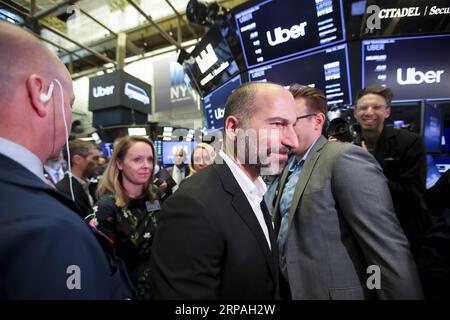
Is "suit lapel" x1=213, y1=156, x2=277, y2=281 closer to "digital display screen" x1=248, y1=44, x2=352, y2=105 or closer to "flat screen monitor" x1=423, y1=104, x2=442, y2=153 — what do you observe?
"digital display screen" x1=248, y1=44, x2=352, y2=105

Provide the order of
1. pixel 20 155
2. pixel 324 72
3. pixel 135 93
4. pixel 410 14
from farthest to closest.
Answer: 1. pixel 135 93
2. pixel 324 72
3. pixel 410 14
4. pixel 20 155

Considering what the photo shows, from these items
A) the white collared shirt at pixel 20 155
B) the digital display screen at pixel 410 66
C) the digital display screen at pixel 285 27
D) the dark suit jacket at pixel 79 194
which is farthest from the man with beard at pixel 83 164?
the digital display screen at pixel 410 66

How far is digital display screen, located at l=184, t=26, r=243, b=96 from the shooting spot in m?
3.47

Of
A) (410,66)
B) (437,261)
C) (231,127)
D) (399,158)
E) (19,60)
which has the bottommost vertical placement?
(437,261)

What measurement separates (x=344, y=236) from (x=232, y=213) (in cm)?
68

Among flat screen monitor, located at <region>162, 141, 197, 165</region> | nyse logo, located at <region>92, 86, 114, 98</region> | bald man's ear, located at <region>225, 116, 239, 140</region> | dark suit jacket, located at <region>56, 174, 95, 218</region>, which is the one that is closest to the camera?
bald man's ear, located at <region>225, 116, 239, 140</region>

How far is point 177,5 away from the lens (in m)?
6.84

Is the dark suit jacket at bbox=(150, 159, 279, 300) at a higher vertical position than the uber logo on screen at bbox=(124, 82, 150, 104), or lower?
lower

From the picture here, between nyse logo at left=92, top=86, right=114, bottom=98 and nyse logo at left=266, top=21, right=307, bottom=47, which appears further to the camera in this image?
nyse logo at left=92, top=86, right=114, bottom=98

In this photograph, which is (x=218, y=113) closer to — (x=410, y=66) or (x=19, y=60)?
(x=410, y=66)

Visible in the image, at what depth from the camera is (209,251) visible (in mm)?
891

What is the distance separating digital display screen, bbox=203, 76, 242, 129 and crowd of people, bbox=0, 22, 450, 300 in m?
2.14

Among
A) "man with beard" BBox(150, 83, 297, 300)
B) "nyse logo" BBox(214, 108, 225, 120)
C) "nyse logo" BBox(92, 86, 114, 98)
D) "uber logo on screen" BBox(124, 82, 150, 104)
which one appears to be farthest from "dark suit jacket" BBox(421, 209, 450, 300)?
"nyse logo" BBox(92, 86, 114, 98)

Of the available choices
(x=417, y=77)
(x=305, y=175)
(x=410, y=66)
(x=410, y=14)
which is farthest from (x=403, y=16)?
(x=305, y=175)
